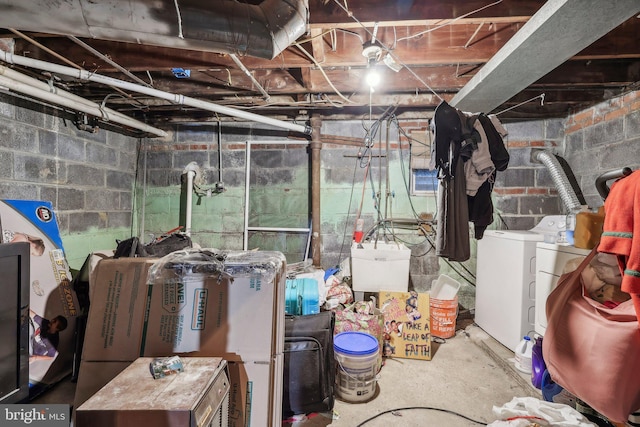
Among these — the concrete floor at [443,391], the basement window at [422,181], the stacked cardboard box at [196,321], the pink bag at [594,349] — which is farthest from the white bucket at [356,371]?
the basement window at [422,181]

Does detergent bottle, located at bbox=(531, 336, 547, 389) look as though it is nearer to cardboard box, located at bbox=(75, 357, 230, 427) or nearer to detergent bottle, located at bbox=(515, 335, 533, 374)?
detergent bottle, located at bbox=(515, 335, 533, 374)

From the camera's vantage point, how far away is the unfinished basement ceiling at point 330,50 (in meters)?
1.29

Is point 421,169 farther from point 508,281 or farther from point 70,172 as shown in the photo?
point 70,172

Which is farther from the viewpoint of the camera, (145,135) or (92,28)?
(145,135)

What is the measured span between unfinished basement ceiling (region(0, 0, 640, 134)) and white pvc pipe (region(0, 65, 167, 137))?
138 mm

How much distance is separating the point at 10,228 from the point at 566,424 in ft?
11.2

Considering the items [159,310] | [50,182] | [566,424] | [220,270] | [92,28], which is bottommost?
[566,424]

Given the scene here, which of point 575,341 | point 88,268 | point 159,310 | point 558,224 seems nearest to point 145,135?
point 88,268

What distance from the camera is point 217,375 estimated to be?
113 centimetres

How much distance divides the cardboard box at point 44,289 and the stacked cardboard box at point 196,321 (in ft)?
2.78

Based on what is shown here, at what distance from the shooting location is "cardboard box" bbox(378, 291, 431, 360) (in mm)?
2287

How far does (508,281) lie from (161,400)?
2511mm

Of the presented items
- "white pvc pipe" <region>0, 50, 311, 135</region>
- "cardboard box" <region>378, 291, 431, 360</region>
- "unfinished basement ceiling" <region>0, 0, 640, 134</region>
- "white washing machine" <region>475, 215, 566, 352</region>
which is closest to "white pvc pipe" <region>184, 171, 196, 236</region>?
"unfinished basement ceiling" <region>0, 0, 640, 134</region>

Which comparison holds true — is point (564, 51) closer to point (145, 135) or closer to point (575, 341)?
point (575, 341)
